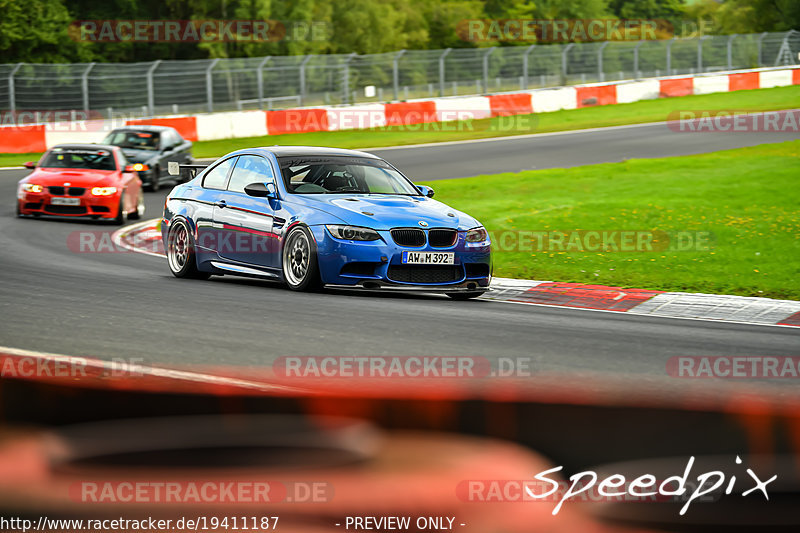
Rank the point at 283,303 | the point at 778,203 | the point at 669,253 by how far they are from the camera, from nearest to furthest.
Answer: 1. the point at 283,303
2. the point at 669,253
3. the point at 778,203

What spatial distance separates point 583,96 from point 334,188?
3250 centimetres

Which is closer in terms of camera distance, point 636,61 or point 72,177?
point 72,177

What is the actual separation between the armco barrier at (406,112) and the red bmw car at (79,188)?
38.6 feet

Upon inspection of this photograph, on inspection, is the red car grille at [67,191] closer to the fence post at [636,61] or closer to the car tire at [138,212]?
the car tire at [138,212]

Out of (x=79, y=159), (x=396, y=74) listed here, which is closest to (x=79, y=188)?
(x=79, y=159)

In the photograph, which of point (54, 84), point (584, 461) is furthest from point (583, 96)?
point (584, 461)

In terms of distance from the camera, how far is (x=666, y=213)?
16.3 meters

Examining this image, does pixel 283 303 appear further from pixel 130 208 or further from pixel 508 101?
pixel 508 101

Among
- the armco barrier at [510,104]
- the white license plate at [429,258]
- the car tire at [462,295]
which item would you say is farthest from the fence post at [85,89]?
the white license plate at [429,258]

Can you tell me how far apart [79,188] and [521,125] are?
21995mm

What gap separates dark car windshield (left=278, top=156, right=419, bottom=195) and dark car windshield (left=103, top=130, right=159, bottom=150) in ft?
43.1

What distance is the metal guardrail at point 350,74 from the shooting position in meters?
33.7

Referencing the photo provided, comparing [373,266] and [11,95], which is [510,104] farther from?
[373,266]

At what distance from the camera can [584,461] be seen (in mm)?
4090
